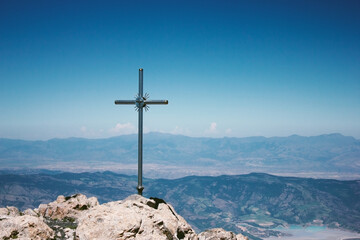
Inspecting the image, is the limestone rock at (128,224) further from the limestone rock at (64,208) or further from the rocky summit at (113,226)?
the limestone rock at (64,208)

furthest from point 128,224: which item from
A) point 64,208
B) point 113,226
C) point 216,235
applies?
point 64,208

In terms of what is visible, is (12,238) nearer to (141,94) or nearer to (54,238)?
(54,238)

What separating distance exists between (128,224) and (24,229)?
460 centimetres

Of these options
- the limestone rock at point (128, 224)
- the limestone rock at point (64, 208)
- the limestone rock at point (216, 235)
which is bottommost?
the limestone rock at point (216, 235)

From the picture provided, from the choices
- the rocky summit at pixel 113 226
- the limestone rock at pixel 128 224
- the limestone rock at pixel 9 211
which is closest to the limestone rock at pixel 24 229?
the rocky summit at pixel 113 226

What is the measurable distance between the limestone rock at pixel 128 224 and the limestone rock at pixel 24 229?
5.93ft

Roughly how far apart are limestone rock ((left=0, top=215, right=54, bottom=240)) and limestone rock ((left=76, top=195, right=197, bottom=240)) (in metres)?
1.81

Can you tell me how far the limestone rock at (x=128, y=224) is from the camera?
11.7 m

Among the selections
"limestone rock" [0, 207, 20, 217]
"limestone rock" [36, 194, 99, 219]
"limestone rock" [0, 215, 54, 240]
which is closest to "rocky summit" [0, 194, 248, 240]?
"limestone rock" [0, 215, 54, 240]

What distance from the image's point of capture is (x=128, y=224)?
11953 mm

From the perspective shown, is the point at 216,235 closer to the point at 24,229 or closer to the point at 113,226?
the point at 113,226

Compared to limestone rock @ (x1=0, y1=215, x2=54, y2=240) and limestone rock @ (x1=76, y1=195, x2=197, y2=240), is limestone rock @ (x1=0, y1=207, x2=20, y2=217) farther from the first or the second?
limestone rock @ (x1=76, y1=195, x2=197, y2=240)

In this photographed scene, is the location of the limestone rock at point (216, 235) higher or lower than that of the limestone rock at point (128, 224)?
lower

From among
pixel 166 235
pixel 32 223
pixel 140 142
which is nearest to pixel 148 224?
pixel 166 235
